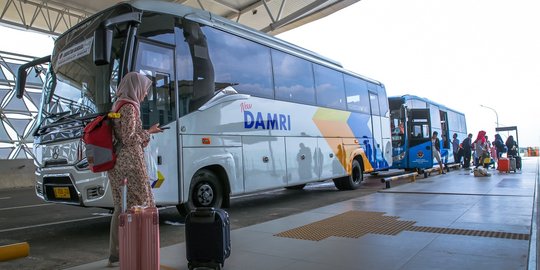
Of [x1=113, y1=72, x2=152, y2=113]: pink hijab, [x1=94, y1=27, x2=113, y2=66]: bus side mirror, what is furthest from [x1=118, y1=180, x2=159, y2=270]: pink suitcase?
[x1=94, y1=27, x2=113, y2=66]: bus side mirror

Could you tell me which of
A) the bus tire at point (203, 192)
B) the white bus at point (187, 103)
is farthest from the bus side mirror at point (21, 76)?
the bus tire at point (203, 192)

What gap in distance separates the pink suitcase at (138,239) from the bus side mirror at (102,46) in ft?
7.72

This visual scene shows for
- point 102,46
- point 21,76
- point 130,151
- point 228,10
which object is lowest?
point 130,151

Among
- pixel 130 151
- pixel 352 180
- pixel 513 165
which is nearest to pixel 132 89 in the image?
pixel 130 151

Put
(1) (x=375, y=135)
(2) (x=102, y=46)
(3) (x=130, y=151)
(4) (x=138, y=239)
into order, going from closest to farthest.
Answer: (4) (x=138, y=239), (3) (x=130, y=151), (2) (x=102, y=46), (1) (x=375, y=135)

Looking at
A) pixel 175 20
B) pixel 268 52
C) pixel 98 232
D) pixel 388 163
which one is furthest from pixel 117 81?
pixel 388 163

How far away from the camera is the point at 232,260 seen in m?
4.52

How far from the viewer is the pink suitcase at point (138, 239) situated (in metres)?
3.55

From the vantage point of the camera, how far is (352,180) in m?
12.6

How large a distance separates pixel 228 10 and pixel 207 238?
60.2ft

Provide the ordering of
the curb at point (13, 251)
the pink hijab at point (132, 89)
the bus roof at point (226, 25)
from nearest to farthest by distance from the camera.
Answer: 1. the pink hijab at point (132, 89)
2. the curb at point (13, 251)
3. the bus roof at point (226, 25)

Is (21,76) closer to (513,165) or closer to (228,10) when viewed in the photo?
(228,10)

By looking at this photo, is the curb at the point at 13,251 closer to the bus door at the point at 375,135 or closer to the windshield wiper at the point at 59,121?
the windshield wiper at the point at 59,121

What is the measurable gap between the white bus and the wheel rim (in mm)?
18
